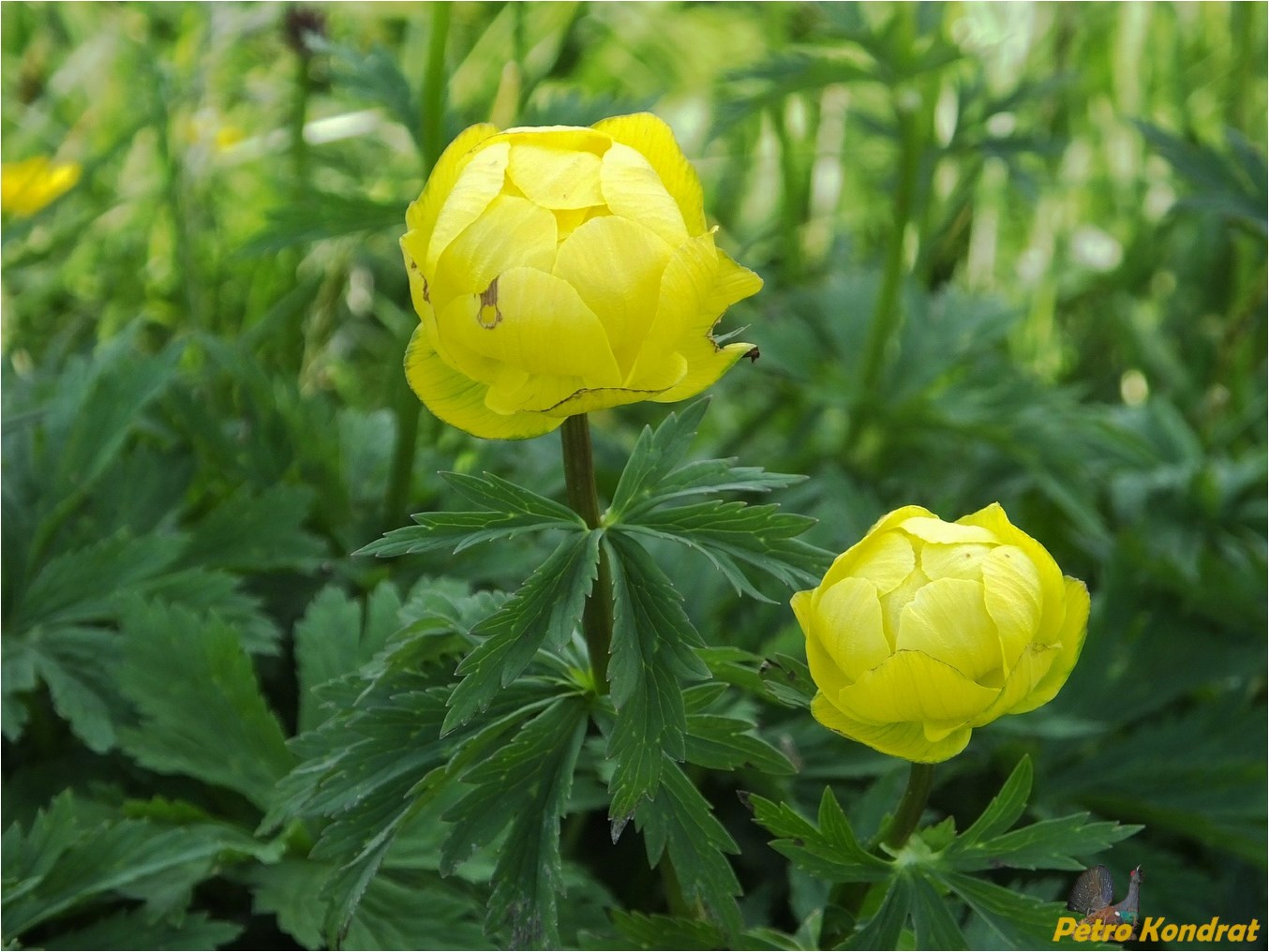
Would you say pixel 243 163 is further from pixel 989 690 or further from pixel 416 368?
pixel 989 690

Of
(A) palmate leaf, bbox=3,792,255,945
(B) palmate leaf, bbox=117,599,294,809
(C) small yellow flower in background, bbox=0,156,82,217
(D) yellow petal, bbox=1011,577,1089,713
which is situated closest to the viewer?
(D) yellow petal, bbox=1011,577,1089,713

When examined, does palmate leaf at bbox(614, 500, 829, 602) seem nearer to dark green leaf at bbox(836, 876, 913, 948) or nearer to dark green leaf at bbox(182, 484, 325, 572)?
dark green leaf at bbox(836, 876, 913, 948)

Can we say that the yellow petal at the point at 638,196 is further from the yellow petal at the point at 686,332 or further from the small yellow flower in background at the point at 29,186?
the small yellow flower in background at the point at 29,186

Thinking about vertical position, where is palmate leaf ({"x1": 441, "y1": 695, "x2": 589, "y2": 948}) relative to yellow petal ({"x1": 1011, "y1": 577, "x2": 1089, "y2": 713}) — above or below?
below

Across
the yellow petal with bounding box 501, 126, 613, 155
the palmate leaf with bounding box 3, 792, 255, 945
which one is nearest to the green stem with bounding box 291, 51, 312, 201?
the palmate leaf with bounding box 3, 792, 255, 945

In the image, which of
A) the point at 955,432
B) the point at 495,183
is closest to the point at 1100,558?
the point at 955,432

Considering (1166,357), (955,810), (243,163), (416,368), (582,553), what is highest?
(416,368)
